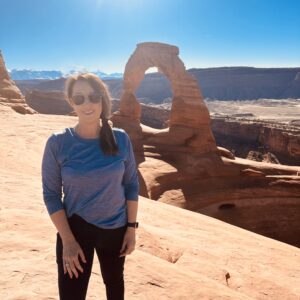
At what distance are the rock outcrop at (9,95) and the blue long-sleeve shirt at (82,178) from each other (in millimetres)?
20904

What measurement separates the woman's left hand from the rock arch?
745 inches

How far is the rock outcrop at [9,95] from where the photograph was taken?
2188 centimetres

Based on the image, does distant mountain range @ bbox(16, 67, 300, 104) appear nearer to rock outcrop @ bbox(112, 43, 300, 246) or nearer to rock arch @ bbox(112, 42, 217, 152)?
rock arch @ bbox(112, 42, 217, 152)

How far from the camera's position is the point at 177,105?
73.1ft

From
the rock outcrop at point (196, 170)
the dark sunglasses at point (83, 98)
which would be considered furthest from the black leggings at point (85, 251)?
the rock outcrop at point (196, 170)

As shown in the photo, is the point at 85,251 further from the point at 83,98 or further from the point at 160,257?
the point at 160,257

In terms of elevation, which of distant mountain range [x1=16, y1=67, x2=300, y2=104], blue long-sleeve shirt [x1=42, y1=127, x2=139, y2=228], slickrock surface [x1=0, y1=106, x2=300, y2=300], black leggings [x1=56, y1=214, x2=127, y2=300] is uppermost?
distant mountain range [x1=16, y1=67, x2=300, y2=104]

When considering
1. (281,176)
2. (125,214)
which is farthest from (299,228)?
(125,214)

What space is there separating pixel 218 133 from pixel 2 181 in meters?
37.0

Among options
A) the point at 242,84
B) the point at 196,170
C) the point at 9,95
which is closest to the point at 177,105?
the point at 196,170

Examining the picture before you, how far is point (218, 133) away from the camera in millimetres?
42125

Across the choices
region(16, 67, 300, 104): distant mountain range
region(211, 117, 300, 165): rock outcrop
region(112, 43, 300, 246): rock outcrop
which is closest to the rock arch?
region(112, 43, 300, 246): rock outcrop

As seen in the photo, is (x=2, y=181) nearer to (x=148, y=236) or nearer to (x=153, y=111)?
(x=148, y=236)

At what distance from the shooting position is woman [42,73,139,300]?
2.26m
